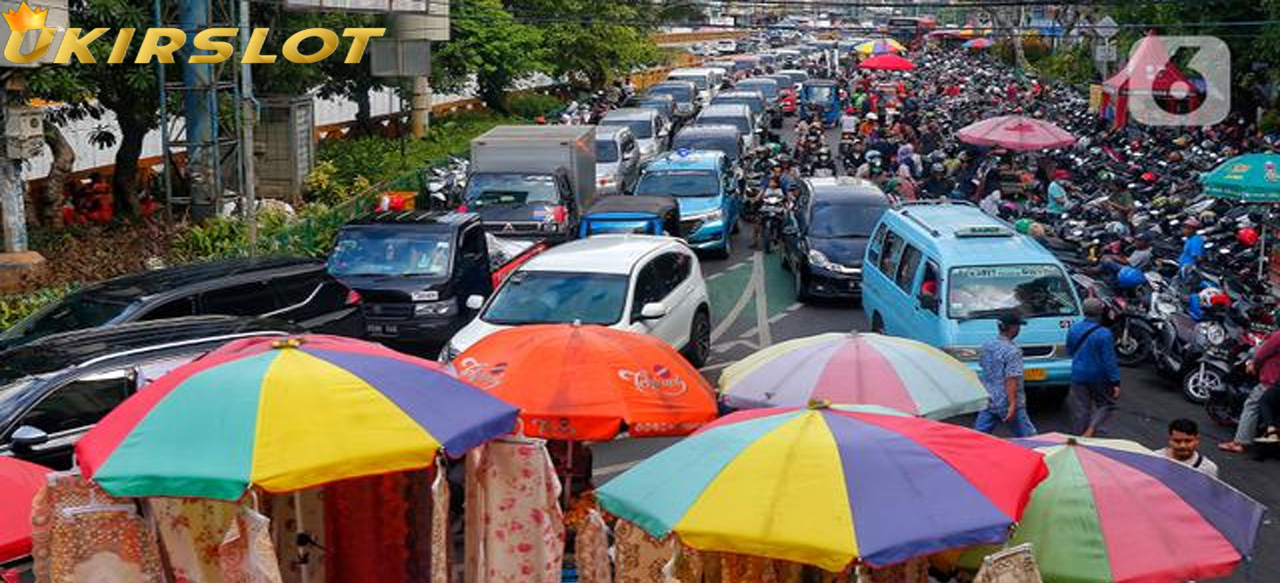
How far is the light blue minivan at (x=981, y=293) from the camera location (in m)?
13.8

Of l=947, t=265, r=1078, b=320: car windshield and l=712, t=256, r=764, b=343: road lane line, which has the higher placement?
l=947, t=265, r=1078, b=320: car windshield

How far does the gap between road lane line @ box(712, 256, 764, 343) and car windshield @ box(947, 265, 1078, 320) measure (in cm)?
423

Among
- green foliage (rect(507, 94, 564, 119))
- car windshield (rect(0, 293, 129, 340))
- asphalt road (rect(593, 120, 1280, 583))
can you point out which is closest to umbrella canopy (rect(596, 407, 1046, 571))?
asphalt road (rect(593, 120, 1280, 583))

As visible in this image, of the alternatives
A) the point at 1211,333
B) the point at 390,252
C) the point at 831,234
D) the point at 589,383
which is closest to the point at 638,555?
the point at 589,383

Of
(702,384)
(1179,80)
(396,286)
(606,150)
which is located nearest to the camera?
(702,384)

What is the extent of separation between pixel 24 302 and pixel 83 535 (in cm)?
1170

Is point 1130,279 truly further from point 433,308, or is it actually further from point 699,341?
point 433,308

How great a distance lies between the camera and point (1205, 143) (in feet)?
103

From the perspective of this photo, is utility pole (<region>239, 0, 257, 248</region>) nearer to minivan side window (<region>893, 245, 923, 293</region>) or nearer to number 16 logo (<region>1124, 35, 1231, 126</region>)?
minivan side window (<region>893, 245, 923, 293</region>)

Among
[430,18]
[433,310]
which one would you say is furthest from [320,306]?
[430,18]

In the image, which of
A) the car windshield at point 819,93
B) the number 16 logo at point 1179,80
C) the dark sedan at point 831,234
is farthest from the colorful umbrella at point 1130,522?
the car windshield at point 819,93

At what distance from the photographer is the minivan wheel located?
15.7 metres

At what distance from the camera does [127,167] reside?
24.5 meters

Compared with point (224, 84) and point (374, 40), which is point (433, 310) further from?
point (374, 40)
